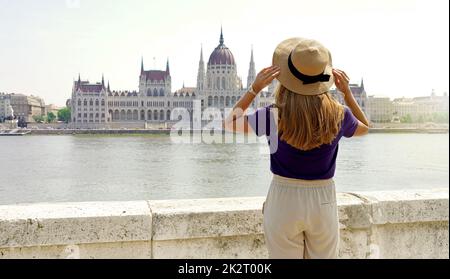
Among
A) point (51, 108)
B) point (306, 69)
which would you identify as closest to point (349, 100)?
point (306, 69)

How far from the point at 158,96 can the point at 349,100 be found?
7751cm

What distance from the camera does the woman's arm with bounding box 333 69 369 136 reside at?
1856mm

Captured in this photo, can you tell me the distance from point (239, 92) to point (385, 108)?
26.4 meters

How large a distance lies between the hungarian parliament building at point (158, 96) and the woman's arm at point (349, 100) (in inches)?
2726

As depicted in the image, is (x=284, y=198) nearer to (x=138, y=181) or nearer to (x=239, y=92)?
(x=138, y=181)

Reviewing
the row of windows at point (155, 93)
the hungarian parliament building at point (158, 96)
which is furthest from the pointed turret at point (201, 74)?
the row of windows at point (155, 93)

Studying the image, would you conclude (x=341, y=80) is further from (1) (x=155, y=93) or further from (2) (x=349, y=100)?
(1) (x=155, y=93)

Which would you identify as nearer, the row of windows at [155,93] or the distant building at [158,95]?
the distant building at [158,95]

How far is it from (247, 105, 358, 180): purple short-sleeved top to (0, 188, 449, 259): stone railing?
0.73m

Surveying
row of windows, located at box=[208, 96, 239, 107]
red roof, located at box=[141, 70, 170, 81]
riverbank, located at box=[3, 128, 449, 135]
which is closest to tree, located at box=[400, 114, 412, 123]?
riverbank, located at box=[3, 128, 449, 135]

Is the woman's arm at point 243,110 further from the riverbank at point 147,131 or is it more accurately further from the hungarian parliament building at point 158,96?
the hungarian parliament building at point 158,96

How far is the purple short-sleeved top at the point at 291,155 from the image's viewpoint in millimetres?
1663

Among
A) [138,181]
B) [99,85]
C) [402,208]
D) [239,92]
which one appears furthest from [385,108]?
[402,208]

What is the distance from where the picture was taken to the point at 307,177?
5.50 ft
